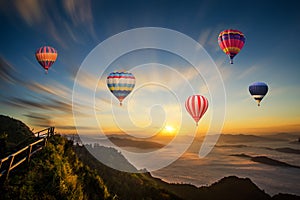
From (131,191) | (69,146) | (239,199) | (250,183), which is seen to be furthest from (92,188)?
(250,183)

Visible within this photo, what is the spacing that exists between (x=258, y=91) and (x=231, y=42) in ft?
42.4

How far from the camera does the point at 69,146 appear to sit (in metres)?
20.8

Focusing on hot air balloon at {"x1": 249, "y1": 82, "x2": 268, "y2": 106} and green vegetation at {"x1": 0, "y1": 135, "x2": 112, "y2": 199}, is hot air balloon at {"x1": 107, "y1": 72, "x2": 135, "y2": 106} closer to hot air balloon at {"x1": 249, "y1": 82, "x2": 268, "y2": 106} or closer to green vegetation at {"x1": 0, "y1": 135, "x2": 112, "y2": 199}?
hot air balloon at {"x1": 249, "y1": 82, "x2": 268, "y2": 106}

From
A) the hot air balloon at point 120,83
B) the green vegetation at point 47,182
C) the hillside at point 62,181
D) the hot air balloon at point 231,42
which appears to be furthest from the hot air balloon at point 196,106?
the green vegetation at point 47,182

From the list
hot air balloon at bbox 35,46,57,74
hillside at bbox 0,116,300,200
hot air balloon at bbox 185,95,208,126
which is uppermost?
hot air balloon at bbox 35,46,57,74

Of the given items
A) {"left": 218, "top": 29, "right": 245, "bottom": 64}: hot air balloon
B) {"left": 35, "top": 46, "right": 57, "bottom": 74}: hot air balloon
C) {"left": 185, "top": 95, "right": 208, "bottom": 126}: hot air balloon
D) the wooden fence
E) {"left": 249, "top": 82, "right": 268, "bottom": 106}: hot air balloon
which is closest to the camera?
the wooden fence

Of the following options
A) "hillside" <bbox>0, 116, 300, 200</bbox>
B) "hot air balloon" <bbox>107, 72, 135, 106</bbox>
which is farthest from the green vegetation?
"hot air balloon" <bbox>107, 72, 135, 106</bbox>

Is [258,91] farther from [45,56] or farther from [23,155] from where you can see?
[23,155]

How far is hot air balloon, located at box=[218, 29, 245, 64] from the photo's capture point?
37.6 meters

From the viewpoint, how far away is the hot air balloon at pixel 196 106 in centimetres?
4075

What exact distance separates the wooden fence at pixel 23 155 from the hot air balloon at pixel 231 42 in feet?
93.1

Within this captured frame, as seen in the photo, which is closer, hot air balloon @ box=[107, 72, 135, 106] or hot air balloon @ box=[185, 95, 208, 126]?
hot air balloon @ box=[185, 95, 208, 126]

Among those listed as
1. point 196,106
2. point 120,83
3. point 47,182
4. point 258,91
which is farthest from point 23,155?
point 258,91

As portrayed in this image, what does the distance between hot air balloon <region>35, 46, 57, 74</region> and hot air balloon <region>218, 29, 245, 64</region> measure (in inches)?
1083
